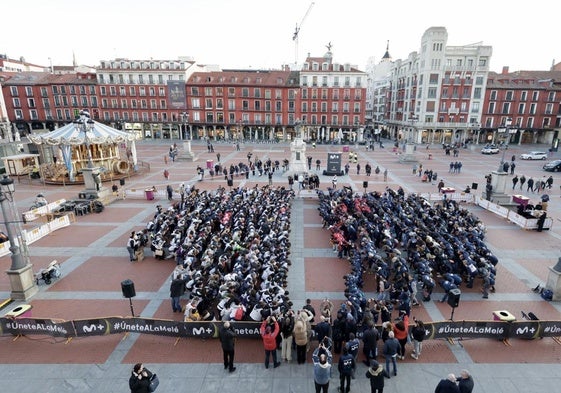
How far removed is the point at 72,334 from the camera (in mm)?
9805

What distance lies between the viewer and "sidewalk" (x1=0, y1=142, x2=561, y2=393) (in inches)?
329

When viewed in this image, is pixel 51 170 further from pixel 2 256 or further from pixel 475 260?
pixel 475 260

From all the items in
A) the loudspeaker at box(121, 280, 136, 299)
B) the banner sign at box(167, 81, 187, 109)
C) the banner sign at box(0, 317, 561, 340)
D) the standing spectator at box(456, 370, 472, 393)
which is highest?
the banner sign at box(167, 81, 187, 109)

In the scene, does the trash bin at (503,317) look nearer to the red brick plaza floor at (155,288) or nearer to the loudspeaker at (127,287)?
the red brick plaza floor at (155,288)

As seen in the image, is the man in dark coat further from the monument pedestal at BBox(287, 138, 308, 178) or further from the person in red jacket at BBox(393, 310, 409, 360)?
the monument pedestal at BBox(287, 138, 308, 178)

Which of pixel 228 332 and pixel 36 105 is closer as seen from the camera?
pixel 228 332

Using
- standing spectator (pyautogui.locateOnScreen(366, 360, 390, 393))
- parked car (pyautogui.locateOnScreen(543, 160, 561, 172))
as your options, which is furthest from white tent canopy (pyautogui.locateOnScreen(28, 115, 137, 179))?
parked car (pyautogui.locateOnScreen(543, 160, 561, 172))

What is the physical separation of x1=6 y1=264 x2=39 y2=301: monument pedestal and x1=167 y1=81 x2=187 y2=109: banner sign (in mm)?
60314

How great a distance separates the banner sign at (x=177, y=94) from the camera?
6606 cm

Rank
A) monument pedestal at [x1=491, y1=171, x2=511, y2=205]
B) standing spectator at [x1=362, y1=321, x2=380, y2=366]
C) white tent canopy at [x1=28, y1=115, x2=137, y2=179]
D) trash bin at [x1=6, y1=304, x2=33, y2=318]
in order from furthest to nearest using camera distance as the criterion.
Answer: white tent canopy at [x1=28, y1=115, x2=137, y2=179], monument pedestal at [x1=491, y1=171, x2=511, y2=205], trash bin at [x1=6, y1=304, x2=33, y2=318], standing spectator at [x1=362, y1=321, x2=380, y2=366]

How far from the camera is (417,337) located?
8812 mm

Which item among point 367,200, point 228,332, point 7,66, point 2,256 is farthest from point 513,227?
point 7,66

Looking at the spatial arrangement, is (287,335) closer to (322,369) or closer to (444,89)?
(322,369)

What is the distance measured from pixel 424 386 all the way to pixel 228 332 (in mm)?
5073
